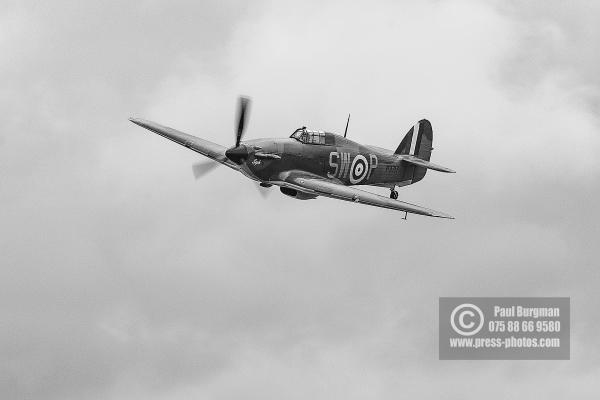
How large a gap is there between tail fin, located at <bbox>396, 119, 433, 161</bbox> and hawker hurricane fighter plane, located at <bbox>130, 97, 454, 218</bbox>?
0.92 meters

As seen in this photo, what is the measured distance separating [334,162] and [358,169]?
6.27 ft

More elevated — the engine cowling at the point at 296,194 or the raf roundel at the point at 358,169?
the raf roundel at the point at 358,169

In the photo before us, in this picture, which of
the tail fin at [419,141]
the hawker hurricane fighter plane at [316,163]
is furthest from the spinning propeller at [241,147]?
the tail fin at [419,141]

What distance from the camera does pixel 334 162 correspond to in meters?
48.5

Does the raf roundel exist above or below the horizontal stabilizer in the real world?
below

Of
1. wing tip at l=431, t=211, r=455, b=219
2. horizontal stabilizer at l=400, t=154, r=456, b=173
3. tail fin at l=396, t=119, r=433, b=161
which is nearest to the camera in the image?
wing tip at l=431, t=211, r=455, b=219

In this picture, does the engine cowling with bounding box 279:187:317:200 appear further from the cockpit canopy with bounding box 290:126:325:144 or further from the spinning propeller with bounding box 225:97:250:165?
the spinning propeller with bounding box 225:97:250:165

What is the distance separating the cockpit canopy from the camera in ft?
156

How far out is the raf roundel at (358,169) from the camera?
4972cm

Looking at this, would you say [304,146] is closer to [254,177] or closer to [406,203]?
[254,177]

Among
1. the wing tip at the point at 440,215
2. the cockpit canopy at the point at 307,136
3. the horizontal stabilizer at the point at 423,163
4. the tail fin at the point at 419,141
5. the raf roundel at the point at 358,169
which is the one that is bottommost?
the wing tip at the point at 440,215

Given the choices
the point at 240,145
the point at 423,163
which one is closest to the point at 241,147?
the point at 240,145

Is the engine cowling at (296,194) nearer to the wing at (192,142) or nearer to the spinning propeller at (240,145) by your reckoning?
the wing at (192,142)

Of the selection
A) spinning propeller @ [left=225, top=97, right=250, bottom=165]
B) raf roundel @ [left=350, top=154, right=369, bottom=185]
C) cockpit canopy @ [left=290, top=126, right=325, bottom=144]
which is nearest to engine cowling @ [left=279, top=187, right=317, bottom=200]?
cockpit canopy @ [left=290, top=126, right=325, bottom=144]
